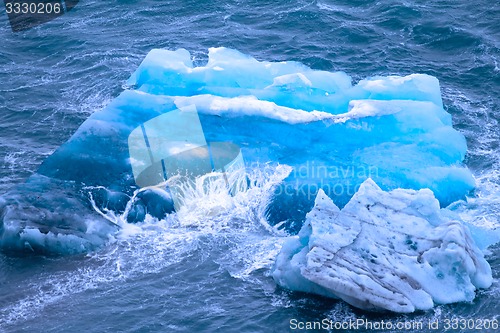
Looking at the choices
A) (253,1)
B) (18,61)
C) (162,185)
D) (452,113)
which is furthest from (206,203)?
(253,1)

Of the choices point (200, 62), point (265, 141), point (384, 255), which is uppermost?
point (200, 62)

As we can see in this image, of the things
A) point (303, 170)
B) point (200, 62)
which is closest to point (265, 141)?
point (303, 170)

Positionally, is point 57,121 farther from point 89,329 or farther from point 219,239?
point 89,329

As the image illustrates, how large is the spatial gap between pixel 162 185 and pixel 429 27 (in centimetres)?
1399

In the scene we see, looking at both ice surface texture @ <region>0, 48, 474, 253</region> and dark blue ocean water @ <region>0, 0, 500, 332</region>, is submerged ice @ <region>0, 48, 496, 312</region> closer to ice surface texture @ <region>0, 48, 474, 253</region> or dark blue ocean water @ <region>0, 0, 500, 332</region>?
ice surface texture @ <region>0, 48, 474, 253</region>

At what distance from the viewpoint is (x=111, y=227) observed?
20.6 metres

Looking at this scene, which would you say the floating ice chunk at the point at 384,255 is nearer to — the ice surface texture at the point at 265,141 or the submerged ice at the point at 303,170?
the submerged ice at the point at 303,170

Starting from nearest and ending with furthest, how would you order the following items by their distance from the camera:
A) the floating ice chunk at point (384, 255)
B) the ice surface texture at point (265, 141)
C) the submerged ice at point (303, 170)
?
the floating ice chunk at point (384, 255) < the submerged ice at point (303, 170) < the ice surface texture at point (265, 141)

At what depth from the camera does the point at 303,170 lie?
72.5ft

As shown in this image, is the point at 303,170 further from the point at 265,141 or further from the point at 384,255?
the point at 384,255

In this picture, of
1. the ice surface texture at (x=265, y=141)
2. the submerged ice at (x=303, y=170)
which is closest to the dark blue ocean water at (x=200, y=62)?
the submerged ice at (x=303, y=170)

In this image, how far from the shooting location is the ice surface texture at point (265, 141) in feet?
68.8

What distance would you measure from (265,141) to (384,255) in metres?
6.26

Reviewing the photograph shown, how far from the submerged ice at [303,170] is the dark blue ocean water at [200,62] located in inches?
27.0
